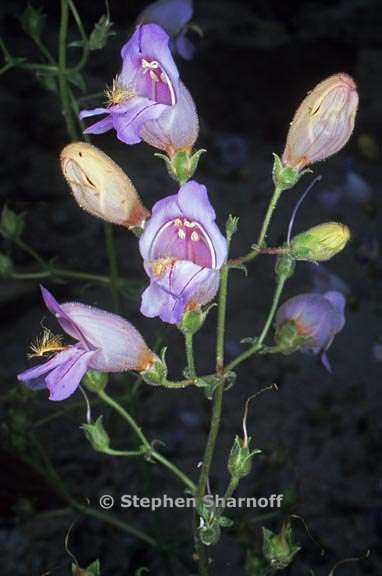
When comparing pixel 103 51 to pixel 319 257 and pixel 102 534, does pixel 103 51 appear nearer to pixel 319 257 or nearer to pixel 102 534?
pixel 102 534

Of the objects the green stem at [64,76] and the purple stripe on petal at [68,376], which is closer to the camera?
the purple stripe on petal at [68,376]

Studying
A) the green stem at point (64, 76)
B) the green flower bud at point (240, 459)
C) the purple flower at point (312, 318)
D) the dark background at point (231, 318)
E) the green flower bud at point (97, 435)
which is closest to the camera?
the green flower bud at point (240, 459)

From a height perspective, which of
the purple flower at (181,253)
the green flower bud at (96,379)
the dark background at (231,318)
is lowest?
the dark background at (231,318)

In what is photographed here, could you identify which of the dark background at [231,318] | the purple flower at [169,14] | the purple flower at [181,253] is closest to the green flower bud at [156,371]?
the purple flower at [181,253]

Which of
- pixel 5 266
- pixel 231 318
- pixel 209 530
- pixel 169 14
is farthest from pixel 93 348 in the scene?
pixel 231 318

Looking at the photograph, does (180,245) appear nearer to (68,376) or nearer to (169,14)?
(68,376)

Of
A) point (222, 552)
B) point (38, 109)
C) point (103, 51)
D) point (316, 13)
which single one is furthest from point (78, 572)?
point (316, 13)

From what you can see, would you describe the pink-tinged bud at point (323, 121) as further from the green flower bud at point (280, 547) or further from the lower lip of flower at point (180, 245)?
the green flower bud at point (280, 547)

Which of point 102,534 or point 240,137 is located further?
point 240,137
